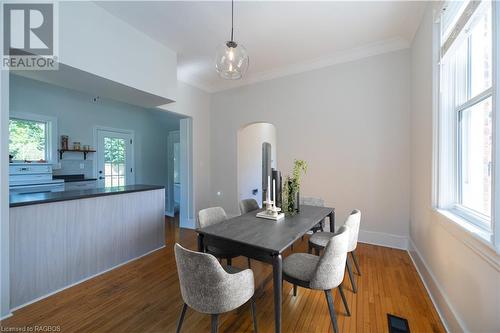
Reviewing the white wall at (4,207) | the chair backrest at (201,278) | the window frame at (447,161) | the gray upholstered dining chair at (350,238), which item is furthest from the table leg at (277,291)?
the white wall at (4,207)

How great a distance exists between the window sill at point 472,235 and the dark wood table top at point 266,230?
999 millimetres

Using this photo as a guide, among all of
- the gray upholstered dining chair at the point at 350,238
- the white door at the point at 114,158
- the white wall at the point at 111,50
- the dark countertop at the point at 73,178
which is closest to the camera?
the gray upholstered dining chair at the point at 350,238

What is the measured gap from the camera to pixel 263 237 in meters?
1.66

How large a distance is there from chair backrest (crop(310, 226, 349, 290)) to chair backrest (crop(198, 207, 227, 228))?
1.16 m

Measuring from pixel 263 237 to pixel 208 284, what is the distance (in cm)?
55

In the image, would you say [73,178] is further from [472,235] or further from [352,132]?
[472,235]

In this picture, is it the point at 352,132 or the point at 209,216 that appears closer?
the point at 209,216

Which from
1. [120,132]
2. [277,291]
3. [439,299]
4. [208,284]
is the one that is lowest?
[439,299]

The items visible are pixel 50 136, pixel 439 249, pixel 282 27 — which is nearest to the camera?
pixel 439 249

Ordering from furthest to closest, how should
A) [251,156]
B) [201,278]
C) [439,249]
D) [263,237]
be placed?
[251,156], [439,249], [263,237], [201,278]

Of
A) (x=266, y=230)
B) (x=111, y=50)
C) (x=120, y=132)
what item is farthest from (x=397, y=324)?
(x=120, y=132)

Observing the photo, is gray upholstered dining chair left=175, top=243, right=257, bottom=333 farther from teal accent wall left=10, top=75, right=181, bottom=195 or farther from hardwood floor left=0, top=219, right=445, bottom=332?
teal accent wall left=10, top=75, right=181, bottom=195

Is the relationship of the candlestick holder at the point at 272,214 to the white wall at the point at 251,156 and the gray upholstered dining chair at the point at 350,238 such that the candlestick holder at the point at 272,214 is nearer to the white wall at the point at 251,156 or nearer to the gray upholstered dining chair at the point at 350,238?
the gray upholstered dining chair at the point at 350,238

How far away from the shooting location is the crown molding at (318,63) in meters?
3.12
